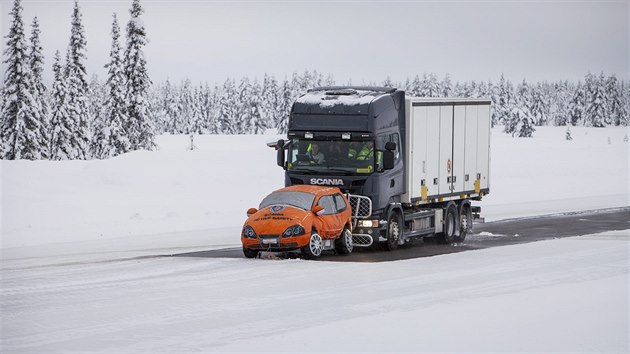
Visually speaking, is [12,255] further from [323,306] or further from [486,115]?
[486,115]

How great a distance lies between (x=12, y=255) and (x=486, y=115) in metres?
14.6

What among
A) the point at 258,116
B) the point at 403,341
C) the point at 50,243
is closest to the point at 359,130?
the point at 50,243

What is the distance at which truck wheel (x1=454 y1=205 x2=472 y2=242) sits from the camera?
103 ft

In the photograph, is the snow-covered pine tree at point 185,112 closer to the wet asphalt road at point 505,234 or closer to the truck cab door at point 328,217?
the wet asphalt road at point 505,234

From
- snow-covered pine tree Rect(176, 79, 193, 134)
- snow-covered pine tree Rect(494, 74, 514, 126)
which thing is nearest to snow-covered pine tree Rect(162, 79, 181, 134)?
snow-covered pine tree Rect(176, 79, 193, 134)

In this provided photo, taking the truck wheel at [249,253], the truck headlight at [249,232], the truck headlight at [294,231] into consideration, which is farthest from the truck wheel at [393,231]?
the truck headlight at [249,232]

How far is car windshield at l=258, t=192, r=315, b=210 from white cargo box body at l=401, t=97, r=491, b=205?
12.2ft

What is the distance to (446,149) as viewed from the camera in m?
30.4

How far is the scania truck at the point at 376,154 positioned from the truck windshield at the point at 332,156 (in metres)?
0.02

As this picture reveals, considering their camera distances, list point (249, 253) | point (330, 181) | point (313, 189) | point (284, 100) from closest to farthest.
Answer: point (249, 253) → point (313, 189) → point (330, 181) → point (284, 100)

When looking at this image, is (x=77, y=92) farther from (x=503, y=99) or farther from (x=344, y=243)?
(x=503, y=99)

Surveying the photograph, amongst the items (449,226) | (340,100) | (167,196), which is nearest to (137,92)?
(167,196)

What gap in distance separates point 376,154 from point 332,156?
1140 millimetres

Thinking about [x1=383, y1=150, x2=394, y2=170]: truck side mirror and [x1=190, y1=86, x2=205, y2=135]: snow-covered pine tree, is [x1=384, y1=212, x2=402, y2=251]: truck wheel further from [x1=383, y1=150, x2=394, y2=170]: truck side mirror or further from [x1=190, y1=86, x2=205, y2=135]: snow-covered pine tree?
[x1=190, y1=86, x2=205, y2=135]: snow-covered pine tree
